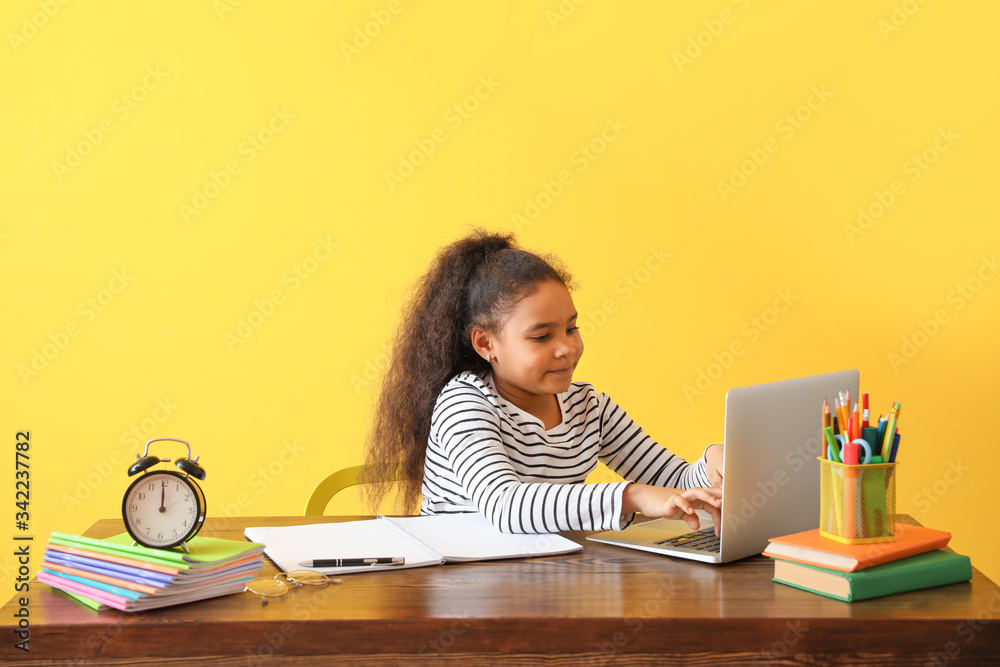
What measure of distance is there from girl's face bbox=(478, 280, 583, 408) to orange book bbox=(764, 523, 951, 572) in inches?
21.7

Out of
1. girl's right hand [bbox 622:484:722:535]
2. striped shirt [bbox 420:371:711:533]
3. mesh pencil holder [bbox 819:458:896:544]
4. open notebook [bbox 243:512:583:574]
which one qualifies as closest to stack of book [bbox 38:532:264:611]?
open notebook [bbox 243:512:583:574]

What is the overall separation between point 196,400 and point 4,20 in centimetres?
116

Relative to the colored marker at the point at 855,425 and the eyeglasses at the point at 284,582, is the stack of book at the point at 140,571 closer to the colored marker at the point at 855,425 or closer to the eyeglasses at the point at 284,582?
the eyeglasses at the point at 284,582

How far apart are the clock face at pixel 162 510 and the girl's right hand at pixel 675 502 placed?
0.62 metres

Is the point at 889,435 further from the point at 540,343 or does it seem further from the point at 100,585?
the point at 100,585

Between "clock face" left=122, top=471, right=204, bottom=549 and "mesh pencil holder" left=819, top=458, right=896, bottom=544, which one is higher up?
"mesh pencil holder" left=819, top=458, right=896, bottom=544

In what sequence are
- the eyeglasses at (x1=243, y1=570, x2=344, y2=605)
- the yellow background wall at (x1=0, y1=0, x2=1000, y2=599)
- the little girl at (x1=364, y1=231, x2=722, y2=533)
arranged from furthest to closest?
the yellow background wall at (x1=0, y1=0, x2=1000, y2=599) → the little girl at (x1=364, y1=231, x2=722, y2=533) → the eyeglasses at (x1=243, y1=570, x2=344, y2=605)

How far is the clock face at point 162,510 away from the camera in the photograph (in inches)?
43.0

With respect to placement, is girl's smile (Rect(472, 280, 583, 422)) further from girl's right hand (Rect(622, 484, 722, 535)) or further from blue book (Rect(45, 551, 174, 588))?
blue book (Rect(45, 551, 174, 588))

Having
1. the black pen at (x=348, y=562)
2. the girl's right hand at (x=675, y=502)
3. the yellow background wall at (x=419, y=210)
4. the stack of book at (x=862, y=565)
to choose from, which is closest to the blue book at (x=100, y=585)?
the black pen at (x=348, y=562)

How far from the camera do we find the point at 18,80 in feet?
7.90

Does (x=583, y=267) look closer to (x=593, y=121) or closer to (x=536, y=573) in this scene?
(x=593, y=121)

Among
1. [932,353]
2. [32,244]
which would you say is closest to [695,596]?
[932,353]

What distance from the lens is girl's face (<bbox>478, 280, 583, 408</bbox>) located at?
162 cm
